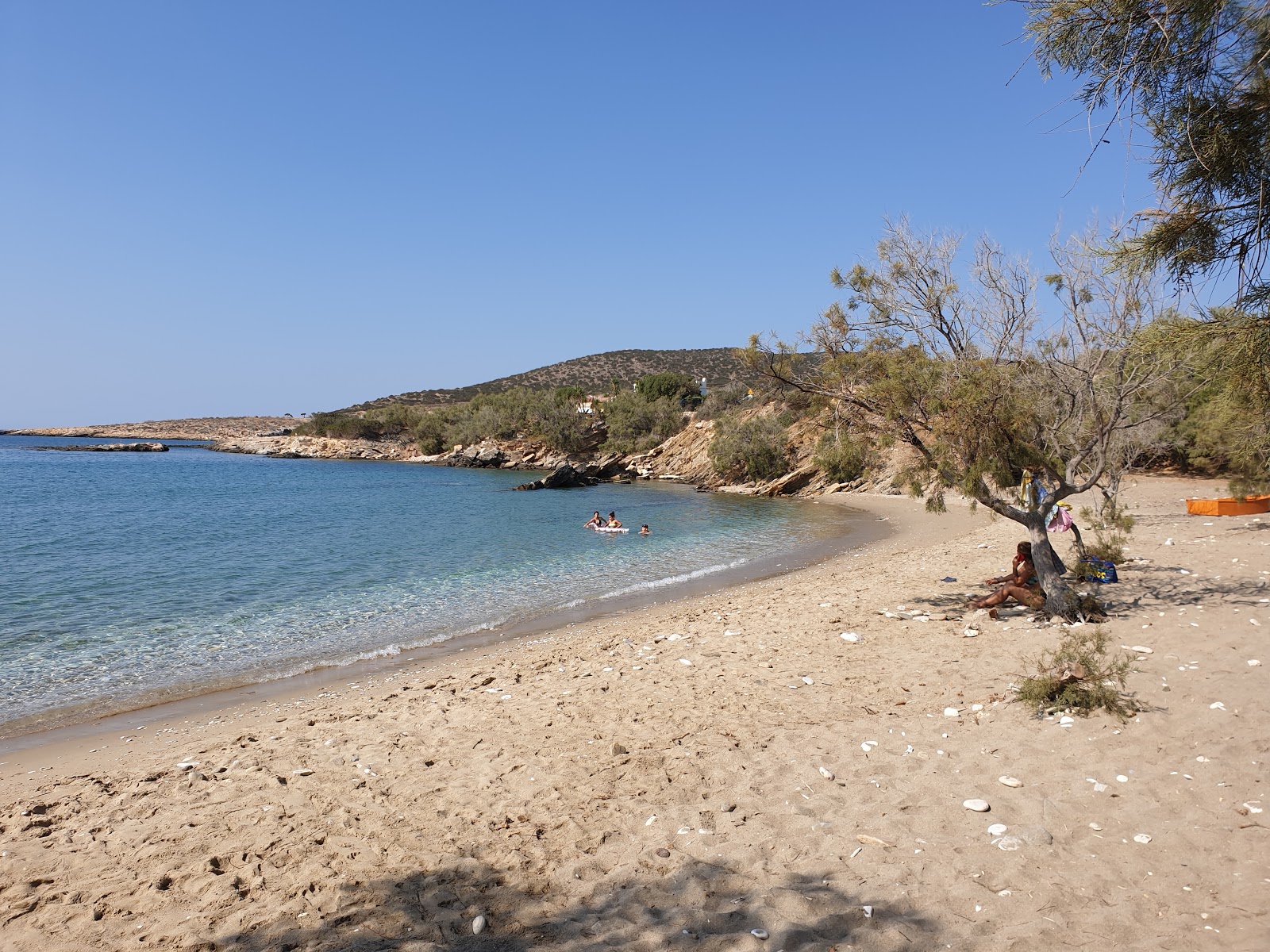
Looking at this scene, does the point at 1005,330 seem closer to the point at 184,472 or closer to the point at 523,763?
the point at 523,763

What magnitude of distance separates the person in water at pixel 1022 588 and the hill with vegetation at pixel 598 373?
3567 inches

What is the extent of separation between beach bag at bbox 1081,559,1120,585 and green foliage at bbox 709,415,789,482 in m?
36.8

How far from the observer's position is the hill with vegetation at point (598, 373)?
361 feet

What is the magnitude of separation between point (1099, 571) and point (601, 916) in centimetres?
1074

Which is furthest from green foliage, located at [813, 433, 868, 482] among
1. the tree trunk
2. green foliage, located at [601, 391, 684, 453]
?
green foliage, located at [601, 391, 684, 453]

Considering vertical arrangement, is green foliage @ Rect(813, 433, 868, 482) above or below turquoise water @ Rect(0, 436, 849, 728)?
above

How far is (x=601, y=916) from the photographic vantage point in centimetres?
411

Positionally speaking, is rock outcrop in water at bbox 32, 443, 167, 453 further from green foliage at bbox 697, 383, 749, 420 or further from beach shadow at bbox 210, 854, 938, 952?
beach shadow at bbox 210, 854, 938, 952

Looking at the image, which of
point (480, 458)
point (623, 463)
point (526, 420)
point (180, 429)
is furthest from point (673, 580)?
point (180, 429)

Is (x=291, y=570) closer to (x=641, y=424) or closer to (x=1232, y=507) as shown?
(x=1232, y=507)

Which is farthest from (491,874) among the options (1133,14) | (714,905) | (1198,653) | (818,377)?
(818,377)

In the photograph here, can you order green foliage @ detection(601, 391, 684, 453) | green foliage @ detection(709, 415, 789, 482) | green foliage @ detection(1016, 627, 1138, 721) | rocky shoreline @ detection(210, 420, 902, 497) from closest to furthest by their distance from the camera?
green foliage @ detection(1016, 627, 1138, 721) < rocky shoreline @ detection(210, 420, 902, 497) < green foliage @ detection(709, 415, 789, 482) < green foliage @ detection(601, 391, 684, 453)

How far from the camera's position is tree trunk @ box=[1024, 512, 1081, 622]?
9.72m

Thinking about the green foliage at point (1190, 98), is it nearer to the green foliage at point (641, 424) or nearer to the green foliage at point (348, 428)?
the green foliage at point (641, 424)
